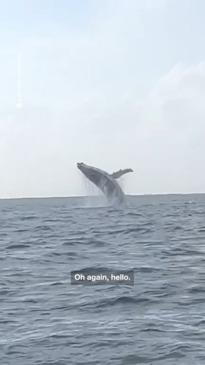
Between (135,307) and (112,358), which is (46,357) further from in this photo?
(135,307)

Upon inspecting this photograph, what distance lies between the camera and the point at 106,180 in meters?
39.8

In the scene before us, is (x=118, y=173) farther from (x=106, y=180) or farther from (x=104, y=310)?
(x=104, y=310)

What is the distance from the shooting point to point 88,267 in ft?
45.3

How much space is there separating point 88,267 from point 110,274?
1065 mm

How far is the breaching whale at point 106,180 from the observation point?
123 feet

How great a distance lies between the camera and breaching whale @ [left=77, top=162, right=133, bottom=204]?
37.6m
